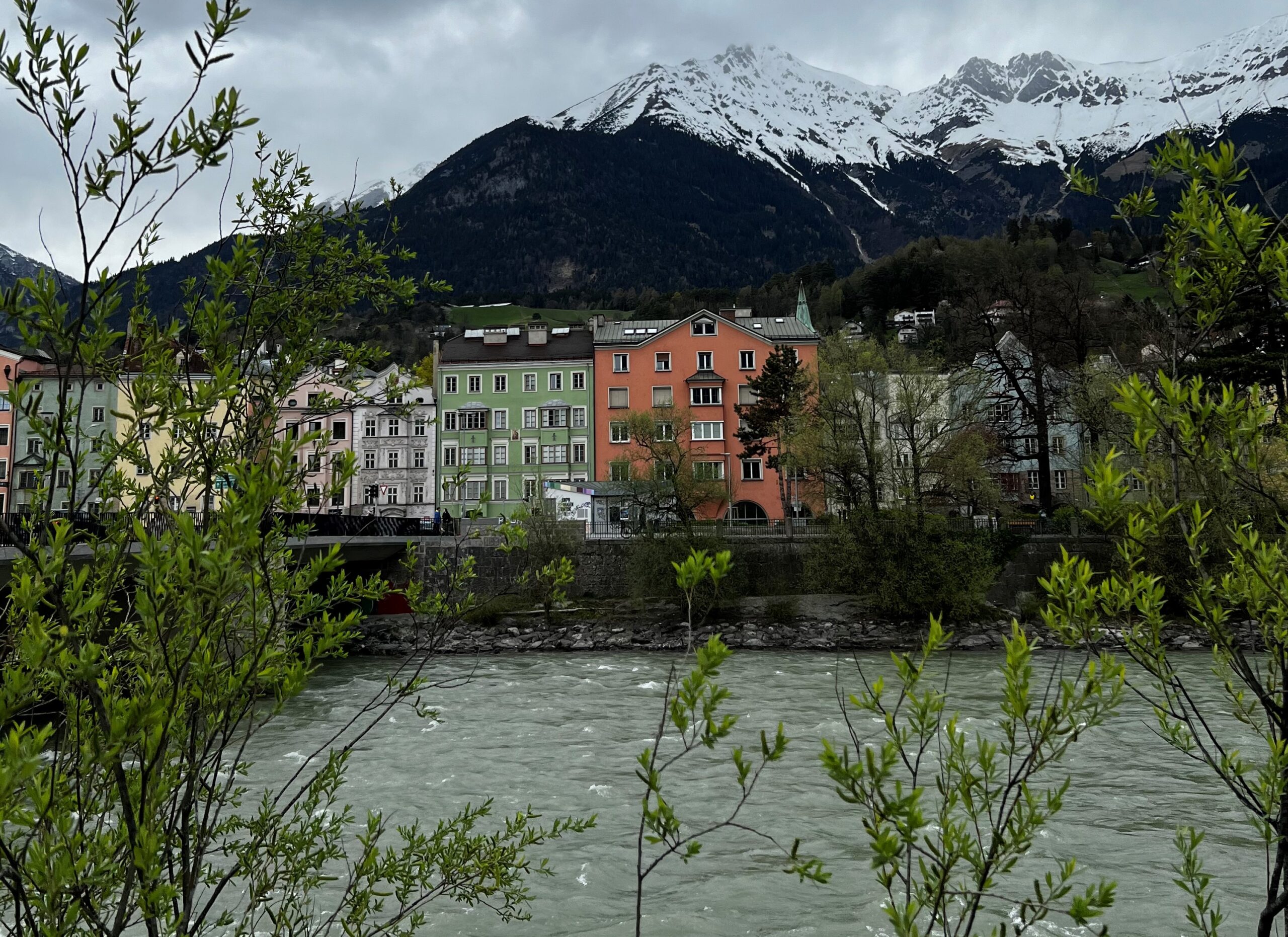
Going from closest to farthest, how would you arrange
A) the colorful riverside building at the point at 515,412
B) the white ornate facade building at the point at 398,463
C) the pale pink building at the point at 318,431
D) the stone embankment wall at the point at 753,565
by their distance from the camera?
the pale pink building at the point at 318,431 < the stone embankment wall at the point at 753,565 < the colorful riverside building at the point at 515,412 < the white ornate facade building at the point at 398,463

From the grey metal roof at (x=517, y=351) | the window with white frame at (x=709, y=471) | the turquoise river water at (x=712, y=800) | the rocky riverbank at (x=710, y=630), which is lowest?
the rocky riverbank at (x=710, y=630)

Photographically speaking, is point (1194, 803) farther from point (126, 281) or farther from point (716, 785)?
point (126, 281)

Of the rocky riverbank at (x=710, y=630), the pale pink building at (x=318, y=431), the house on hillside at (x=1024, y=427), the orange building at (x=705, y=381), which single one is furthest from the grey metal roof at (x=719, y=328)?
the pale pink building at (x=318, y=431)

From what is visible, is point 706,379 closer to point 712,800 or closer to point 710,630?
point 710,630

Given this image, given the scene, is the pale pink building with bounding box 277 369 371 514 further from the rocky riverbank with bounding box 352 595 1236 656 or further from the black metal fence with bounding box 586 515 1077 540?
the black metal fence with bounding box 586 515 1077 540

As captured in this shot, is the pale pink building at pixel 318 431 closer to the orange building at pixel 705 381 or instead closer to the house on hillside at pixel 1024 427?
the house on hillside at pixel 1024 427

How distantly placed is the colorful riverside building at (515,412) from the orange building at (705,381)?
1.45 metres

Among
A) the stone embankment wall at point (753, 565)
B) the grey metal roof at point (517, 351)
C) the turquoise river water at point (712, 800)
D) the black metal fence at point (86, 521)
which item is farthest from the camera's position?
the grey metal roof at point (517, 351)

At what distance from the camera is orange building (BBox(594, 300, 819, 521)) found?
52219 millimetres

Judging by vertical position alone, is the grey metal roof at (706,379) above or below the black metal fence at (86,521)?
above

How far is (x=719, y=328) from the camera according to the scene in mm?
53594

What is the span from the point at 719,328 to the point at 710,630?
2490 centimetres

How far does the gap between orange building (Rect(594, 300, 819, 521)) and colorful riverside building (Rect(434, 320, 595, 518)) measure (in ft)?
4.75

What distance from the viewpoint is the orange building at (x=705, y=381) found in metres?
52.2
